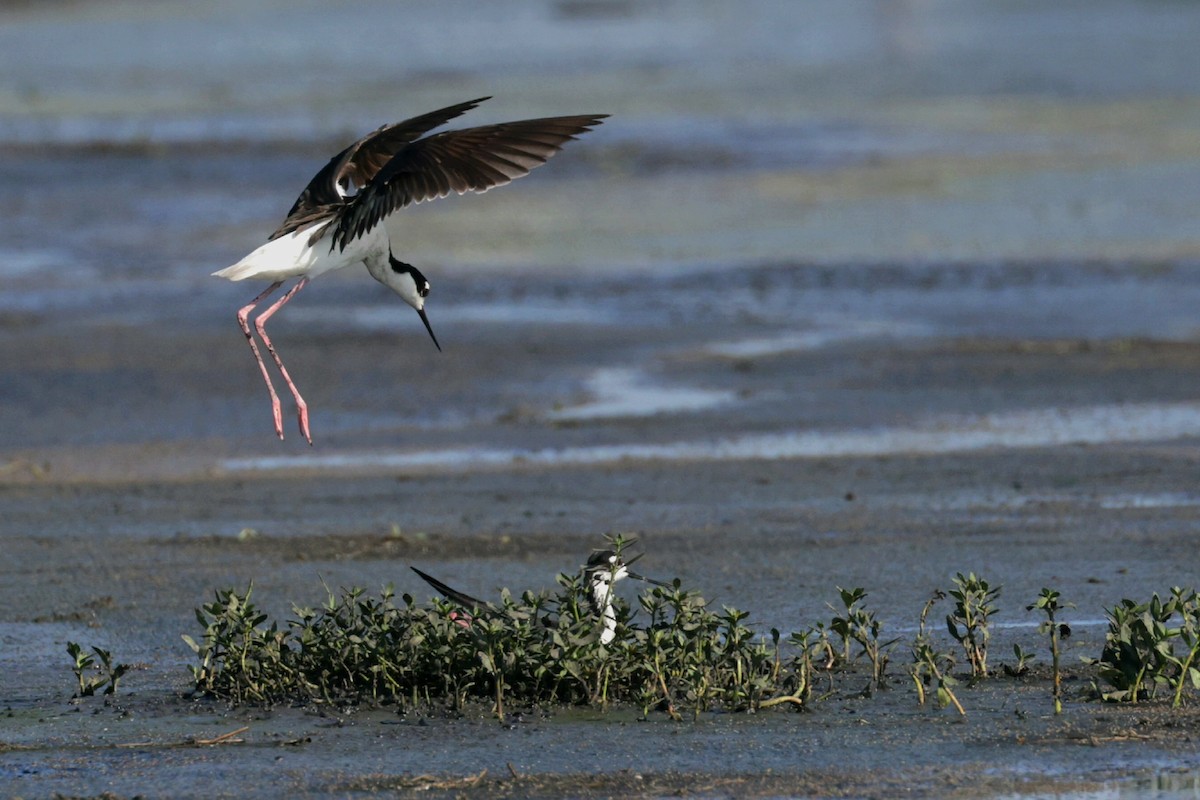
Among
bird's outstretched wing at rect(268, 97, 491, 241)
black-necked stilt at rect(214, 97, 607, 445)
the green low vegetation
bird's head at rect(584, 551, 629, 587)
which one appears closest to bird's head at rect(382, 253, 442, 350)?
black-necked stilt at rect(214, 97, 607, 445)

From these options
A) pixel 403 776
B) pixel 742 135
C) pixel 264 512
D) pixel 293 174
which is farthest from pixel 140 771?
pixel 742 135

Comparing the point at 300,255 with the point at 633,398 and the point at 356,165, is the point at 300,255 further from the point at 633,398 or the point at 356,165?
the point at 633,398

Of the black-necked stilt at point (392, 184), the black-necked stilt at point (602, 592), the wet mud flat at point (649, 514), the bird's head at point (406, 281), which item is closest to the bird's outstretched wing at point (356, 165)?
the black-necked stilt at point (392, 184)

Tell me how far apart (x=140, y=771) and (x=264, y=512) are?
343cm

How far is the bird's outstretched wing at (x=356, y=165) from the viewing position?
6727 millimetres

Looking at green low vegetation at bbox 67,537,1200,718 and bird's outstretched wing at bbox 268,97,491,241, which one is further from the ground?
bird's outstretched wing at bbox 268,97,491,241

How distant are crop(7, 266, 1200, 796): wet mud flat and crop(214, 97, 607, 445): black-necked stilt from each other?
4.03 feet

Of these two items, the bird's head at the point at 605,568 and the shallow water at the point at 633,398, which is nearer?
the shallow water at the point at 633,398

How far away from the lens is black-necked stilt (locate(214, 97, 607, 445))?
655cm

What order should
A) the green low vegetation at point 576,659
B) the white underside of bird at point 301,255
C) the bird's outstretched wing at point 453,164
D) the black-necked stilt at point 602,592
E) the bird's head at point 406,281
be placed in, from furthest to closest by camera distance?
1. the bird's head at point 406,281
2. the white underside of bird at point 301,255
3. the bird's outstretched wing at point 453,164
4. the black-necked stilt at point 602,592
5. the green low vegetation at point 576,659

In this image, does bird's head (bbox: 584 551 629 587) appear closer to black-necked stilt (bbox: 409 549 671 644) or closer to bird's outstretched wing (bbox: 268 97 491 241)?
black-necked stilt (bbox: 409 549 671 644)

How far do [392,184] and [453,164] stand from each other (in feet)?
0.71

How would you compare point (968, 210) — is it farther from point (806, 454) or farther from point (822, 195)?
point (806, 454)

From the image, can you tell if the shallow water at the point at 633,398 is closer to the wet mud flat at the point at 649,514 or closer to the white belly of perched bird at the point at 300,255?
the wet mud flat at the point at 649,514
